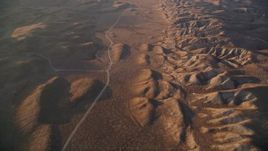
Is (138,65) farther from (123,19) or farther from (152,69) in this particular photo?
(123,19)

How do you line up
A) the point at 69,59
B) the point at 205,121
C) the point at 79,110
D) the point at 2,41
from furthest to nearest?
the point at 2,41, the point at 69,59, the point at 79,110, the point at 205,121

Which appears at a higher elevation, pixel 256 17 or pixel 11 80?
pixel 11 80

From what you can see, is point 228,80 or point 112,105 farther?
point 228,80

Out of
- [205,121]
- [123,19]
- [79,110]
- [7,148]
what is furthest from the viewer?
[123,19]

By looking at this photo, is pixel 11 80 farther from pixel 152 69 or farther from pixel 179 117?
pixel 179 117

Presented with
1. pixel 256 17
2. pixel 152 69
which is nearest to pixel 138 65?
pixel 152 69

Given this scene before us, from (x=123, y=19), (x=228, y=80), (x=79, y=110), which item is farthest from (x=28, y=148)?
(x=123, y=19)
